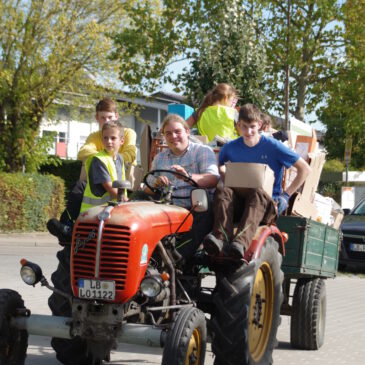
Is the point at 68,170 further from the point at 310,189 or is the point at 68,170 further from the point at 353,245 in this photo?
the point at 310,189

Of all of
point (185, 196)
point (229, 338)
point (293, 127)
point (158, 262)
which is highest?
point (293, 127)

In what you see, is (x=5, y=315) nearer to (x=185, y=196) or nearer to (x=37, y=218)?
(x=185, y=196)

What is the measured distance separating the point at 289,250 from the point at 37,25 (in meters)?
22.2

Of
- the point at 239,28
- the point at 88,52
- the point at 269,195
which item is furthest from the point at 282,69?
the point at 269,195

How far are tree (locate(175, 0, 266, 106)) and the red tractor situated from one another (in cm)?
1379

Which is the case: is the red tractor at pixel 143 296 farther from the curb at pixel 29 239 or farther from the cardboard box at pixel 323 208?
the curb at pixel 29 239

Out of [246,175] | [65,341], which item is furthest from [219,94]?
[65,341]

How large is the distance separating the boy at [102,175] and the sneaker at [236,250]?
1.05m

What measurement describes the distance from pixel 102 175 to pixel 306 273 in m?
2.41

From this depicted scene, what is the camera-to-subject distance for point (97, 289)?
5.48 meters

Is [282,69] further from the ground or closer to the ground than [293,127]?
further from the ground

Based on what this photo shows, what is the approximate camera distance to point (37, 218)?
25.4m

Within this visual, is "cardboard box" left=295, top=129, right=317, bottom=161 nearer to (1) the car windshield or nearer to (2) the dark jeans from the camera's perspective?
(2) the dark jeans

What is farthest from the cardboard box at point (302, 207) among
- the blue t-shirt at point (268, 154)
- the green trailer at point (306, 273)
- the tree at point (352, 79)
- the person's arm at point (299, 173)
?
the tree at point (352, 79)
